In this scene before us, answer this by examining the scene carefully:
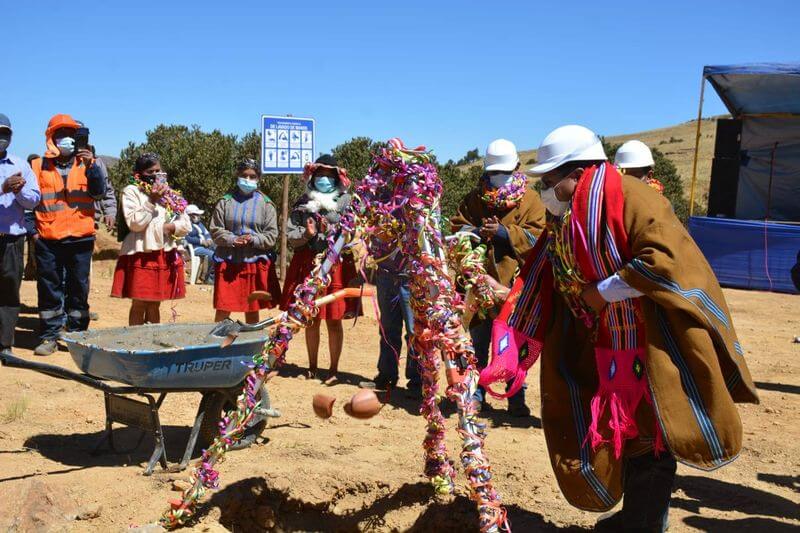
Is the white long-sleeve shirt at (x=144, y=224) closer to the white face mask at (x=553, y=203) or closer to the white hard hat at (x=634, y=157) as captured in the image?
the white hard hat at (x=634, y=157)

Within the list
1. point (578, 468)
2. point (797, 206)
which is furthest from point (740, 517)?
point (797, 206)

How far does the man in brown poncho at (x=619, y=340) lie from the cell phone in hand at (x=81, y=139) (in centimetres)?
491

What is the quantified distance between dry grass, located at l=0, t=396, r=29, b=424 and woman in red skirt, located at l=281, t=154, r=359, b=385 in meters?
2.28

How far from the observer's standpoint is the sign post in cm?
1015

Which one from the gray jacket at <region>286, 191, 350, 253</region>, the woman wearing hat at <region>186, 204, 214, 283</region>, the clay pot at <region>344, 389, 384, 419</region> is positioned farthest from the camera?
the woman wearing hat at <region>186, 204, 214, 283</region>

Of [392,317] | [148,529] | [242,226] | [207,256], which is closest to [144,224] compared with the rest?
[242,226]

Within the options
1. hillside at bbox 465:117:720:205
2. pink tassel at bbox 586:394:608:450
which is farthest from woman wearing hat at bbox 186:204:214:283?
hillside at bbox 465:117:720:205

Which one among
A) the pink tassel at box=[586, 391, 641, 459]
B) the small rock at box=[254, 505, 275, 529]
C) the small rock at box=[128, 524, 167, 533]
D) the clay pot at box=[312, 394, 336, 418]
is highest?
the pink tassel at box=[586, 391, 641, 459]

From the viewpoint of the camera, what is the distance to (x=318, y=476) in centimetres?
468

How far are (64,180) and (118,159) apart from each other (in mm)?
13823

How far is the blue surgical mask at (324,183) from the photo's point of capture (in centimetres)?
696

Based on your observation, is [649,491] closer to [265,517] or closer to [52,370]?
[265,517]

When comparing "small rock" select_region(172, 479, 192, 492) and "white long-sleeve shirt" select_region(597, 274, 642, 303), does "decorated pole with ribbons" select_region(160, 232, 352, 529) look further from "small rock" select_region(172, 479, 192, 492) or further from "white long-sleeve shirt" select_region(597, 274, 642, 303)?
"white long-sleeve shirt" select_region(597, 274, 642, 303)

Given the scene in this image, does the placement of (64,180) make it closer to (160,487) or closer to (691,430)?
(160,487)
